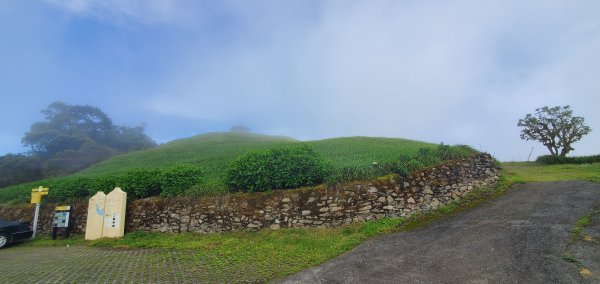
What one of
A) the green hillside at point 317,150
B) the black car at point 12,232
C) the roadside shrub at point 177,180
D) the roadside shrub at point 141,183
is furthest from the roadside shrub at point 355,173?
the black car at point 12,232

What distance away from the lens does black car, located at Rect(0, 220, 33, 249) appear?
1305 cm

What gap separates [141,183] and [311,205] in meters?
7.25

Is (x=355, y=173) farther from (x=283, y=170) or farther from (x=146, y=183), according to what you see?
(x=146, y=183)

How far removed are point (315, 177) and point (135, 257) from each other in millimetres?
5997

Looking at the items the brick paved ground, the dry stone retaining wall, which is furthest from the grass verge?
the dry stone retaining wall

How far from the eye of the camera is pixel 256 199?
36.2 feet

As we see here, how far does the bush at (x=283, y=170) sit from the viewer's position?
36.5 ft

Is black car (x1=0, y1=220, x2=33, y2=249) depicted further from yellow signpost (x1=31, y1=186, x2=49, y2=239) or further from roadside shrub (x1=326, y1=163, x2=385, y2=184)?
roadside shrub (x1=326, y1=163, x2=385, y2=184)

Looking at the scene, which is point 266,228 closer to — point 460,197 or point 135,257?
point 135,257

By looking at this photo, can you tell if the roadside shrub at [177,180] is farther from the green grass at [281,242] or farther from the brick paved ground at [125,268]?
the brick paved ground at [125,268]

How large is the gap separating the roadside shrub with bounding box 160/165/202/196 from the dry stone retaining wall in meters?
0.39

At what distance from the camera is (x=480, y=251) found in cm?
725

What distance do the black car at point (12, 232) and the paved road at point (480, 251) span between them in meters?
13.4

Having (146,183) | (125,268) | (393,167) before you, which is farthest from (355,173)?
(146,183)
